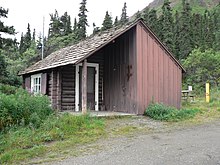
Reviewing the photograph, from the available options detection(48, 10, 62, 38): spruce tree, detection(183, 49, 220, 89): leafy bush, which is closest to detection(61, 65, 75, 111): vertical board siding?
detection(183, 49, 220, 89): leafy bush

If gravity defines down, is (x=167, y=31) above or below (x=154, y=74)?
above

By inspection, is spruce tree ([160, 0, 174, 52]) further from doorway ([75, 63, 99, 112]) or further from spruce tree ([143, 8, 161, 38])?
doorway ([75, 63, 99, 112])

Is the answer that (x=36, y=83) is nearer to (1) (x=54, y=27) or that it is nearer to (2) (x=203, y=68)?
(2) (x=203, y=68)

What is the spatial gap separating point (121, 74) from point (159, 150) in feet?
24.1

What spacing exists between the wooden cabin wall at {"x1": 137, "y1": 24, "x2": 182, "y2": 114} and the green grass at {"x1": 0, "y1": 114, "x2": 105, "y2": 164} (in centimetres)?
377

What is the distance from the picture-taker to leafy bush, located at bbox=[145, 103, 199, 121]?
12133mm

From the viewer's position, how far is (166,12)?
3891 cm

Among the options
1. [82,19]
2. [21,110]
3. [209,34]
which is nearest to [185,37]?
[209,34]

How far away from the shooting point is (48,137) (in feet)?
26.9

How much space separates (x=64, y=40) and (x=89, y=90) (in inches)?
1093

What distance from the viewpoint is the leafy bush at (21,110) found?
8569 millimetres

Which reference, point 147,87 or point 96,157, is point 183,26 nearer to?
point 147,87

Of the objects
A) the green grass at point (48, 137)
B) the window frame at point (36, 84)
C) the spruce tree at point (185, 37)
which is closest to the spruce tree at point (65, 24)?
the spruce tree at point (185, 37)

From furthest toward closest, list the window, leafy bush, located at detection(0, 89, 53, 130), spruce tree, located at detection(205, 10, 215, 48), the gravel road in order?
spruce tree, located at detection(205, 10, 215, 48) < the window < leafy bush, located at detection(0, 89, 53, 130) < the gravel road
